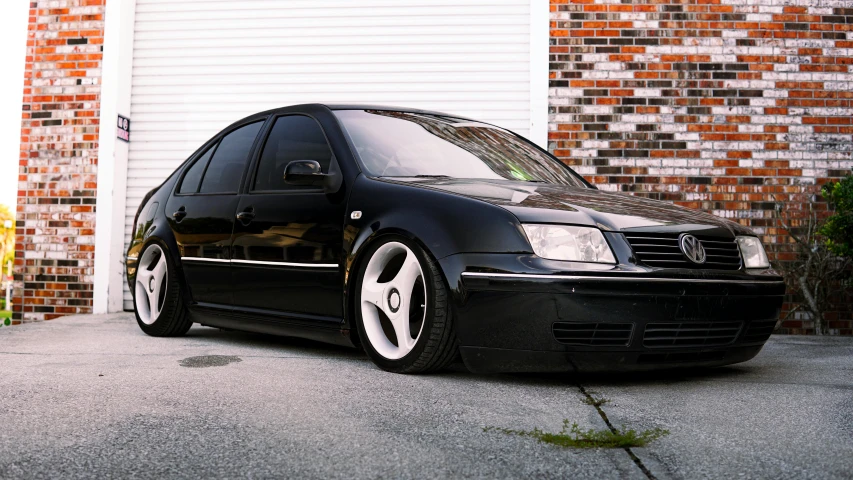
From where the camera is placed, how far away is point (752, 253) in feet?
13.8

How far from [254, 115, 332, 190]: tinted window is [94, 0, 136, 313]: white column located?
378cm

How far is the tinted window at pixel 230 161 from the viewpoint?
5.22 metres

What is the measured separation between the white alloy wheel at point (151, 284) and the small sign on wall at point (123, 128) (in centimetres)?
290

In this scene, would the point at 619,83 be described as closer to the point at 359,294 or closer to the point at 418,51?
the point at 418,51

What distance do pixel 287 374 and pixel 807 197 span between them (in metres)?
5.29

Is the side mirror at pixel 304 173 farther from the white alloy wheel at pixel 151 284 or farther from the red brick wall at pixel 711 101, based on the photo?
the red brick wall at pixel 711 101

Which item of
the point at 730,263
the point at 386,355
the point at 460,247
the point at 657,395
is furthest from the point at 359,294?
the point at 730,263

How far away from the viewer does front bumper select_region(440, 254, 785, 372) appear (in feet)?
11.6

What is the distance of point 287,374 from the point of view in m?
3.99

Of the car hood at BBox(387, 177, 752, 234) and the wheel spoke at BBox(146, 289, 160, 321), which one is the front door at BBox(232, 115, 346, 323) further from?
the wheel spoke at BBox(146, 289, 160, 321)

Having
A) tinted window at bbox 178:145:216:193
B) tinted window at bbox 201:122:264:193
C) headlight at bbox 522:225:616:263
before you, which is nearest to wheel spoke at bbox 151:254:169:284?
tinted window at bbox 178:145:216:193

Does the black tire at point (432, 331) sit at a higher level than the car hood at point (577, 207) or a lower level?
lower

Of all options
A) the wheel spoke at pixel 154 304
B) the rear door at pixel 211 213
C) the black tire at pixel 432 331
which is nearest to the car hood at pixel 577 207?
the black tire at pixel 432 331

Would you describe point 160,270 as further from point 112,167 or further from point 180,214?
point 112,167
